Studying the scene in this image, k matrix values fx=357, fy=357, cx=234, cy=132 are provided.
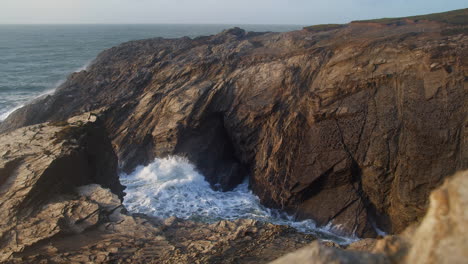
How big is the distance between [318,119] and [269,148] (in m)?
2.87

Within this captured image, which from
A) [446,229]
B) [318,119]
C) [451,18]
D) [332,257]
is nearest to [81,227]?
[332,257]

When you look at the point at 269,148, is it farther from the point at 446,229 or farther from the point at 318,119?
the point at 446,229

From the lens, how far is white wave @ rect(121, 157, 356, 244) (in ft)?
51.4

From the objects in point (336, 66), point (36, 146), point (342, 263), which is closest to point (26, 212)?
point (36, 146)

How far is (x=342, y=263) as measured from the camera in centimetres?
360

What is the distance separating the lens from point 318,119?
1666 centimetres

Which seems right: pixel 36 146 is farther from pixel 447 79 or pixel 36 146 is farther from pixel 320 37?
pixel 320 37

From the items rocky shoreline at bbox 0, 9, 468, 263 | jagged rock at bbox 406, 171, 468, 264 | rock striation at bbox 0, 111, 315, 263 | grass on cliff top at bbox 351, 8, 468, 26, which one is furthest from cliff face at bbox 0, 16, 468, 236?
jagged rock at bbox 406, 171, 468, 264

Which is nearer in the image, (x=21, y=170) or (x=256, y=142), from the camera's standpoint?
(x=21, y=170)

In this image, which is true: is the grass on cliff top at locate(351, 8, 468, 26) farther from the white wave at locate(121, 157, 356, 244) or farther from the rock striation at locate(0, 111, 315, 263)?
the rock striation at locate(0, 111, 315, 263)

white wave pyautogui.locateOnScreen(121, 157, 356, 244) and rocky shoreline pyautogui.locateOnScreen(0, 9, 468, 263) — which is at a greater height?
rocky shoreline pyautogui.locateOnScreen(0, 9, 468, 263)

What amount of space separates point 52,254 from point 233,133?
11.7 m

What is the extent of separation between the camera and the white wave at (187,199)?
15.7 metres

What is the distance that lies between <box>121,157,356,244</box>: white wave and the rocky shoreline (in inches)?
23.7
